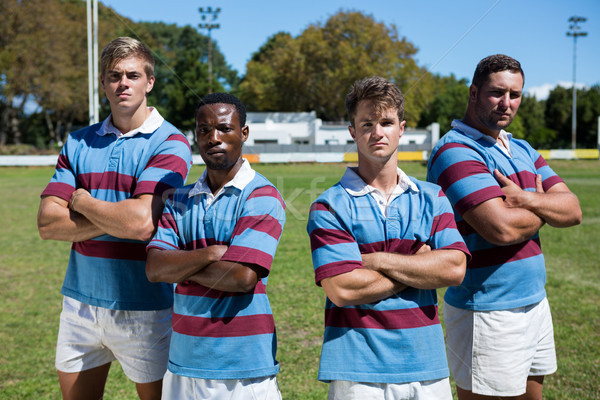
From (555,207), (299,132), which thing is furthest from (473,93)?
(299,132)

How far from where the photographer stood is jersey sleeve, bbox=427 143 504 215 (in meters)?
2.73

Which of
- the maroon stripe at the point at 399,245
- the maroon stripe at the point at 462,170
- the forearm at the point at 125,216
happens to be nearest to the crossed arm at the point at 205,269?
the forearm at the point at 125,216

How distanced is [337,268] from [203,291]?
2.05 ft

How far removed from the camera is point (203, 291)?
2395 mm

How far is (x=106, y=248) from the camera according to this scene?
2.79 m

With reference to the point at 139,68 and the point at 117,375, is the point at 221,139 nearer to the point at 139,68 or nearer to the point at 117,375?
the point at 139,68

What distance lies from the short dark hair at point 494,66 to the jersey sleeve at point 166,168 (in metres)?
1.67

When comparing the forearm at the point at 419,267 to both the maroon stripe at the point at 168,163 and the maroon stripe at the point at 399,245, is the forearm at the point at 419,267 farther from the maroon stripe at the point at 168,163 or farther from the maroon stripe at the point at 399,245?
the maroon stripe at the point at 168,163

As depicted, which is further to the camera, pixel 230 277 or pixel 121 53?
pixel 121 53

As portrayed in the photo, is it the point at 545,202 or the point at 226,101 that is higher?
the point at 226,101

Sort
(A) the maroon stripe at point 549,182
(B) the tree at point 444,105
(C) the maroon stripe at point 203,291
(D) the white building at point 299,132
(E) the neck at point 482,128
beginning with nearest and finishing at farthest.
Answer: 1. (C) the maroon stripe at point 203,291
2. (E) the neck at point 482,128
3. (A) the maroon stripe at point 549,182
4. (D) the white building at point 299,132
5. (B) the tree at point 444,105

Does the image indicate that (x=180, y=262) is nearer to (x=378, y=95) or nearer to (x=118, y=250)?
(x=118, y=250)

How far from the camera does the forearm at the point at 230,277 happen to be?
2293 millimetres

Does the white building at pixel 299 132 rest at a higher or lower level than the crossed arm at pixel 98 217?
higher
